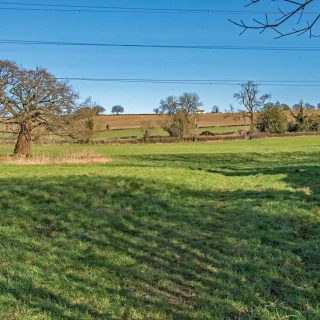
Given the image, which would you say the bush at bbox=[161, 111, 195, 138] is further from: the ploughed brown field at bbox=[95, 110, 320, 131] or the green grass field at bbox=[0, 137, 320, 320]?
the green grass field at bbox=[0, 137, 320, 320]

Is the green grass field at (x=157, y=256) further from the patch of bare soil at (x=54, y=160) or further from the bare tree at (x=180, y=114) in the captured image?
the bare tree at (x=180, y=114)

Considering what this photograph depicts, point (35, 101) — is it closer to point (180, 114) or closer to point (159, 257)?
point (159, 257)

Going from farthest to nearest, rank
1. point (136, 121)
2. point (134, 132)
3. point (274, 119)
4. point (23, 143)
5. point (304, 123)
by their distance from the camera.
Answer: point (136, 121) < point (134, 132) < point (304, 123) < point (274, 119) < point (23, 143)

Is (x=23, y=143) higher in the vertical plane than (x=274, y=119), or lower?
lower

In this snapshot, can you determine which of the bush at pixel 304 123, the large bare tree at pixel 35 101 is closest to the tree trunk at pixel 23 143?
the large bare tree at pixel 35 101

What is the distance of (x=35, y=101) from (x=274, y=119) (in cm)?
5947

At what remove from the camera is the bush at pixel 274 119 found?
8069cm

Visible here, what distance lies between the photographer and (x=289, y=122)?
86188 mm

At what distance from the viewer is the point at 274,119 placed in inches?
3189

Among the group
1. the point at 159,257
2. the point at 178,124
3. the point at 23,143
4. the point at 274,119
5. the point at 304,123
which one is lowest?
the point at 159,257

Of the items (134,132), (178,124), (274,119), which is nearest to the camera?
(178,124)

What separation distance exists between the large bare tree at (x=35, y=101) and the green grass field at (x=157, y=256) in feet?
61.7

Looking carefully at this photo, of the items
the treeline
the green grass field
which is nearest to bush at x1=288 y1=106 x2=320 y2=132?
the treeline

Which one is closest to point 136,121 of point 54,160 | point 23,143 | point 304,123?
point 304,123
